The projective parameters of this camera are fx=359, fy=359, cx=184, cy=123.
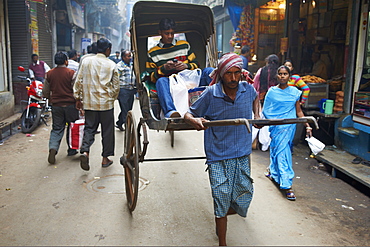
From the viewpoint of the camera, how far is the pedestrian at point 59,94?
6.42 meters

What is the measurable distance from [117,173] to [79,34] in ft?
65.4

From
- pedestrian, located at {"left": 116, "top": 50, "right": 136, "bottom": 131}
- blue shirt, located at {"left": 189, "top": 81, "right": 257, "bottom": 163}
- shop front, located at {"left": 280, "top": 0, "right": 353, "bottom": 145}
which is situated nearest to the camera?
blue shirt, located at {"left": 189, "top": 81, "right": 257, "bottom": 163}

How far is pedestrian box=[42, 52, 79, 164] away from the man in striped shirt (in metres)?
2.09

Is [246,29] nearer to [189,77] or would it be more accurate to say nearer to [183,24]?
[183,24]

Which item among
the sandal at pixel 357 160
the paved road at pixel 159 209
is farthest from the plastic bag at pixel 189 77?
the sandal at pixel 357 160

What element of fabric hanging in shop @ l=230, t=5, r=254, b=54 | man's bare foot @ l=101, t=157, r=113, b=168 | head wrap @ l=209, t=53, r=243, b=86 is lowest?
man's bare foot @ l=101, t=157, r=113, b=168

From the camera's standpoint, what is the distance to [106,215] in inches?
165

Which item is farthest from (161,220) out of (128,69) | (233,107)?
(128,69)

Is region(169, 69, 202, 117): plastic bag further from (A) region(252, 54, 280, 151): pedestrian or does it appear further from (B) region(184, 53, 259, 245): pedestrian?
(A) region(252, 54, 280, 151): pedestrian

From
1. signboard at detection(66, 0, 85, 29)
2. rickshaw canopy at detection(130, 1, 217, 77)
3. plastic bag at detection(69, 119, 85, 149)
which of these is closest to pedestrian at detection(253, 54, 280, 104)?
rickshaw canopy at detection(130, 1, 217, 77)

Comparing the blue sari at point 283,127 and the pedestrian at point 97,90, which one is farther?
the pedestrian at point 97,90

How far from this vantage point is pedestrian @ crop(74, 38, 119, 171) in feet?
19.2

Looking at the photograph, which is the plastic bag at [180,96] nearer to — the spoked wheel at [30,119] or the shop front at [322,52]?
the shop front at [322,52]

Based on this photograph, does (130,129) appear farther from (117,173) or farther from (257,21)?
(257,21)
